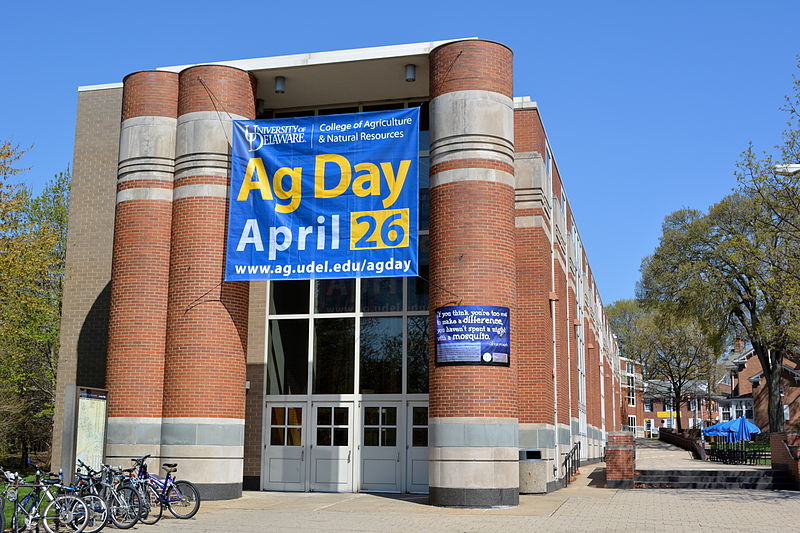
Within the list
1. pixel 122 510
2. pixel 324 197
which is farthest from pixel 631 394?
pixel 122 510

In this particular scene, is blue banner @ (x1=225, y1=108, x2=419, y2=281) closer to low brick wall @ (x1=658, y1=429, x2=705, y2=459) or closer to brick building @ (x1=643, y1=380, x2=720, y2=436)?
low brick wall @ (x1=658, y1=429, x2=705, y2=459)

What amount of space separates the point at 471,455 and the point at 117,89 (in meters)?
14.8

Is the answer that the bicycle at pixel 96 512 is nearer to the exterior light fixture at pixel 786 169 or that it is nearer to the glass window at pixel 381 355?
the glass window at pixel 381 355

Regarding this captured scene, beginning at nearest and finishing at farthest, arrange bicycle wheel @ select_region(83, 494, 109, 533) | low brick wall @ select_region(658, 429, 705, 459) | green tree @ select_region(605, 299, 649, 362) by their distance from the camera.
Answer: bicycle wheel @ select_region(83, 494, 109, 533) < low brick wall @ select_region(658, 429, 705, 459) < green tree @ select_region(605, 299, 649, 362)

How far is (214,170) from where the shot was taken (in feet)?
68.7

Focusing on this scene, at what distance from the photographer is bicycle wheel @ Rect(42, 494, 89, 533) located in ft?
43.5

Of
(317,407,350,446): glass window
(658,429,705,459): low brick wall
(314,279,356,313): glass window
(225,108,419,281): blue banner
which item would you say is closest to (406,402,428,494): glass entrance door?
(317,407,350,446): glass window

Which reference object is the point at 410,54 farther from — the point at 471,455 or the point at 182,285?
the point at 471,455

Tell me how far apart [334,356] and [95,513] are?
956cm

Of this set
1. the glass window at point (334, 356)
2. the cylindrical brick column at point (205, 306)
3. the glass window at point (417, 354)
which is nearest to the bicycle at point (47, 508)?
the cylindrical brick column at point (205, 306)

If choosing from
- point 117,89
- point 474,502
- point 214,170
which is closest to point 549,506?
point 474,502

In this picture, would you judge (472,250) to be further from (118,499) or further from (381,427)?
(118,499)

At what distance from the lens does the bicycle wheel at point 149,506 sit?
1502cm

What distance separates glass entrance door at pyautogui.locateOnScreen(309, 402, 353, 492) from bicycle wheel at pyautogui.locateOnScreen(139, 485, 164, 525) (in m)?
6.01
